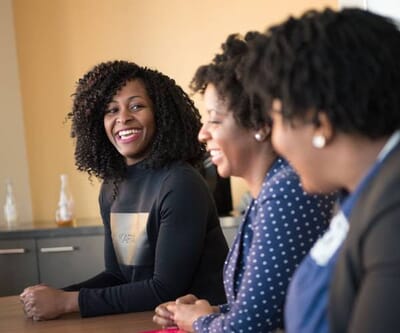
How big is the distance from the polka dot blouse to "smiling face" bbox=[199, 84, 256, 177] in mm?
126

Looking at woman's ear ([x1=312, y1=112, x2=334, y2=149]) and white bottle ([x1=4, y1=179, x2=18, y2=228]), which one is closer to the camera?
woman's ear ([x1=312, y1=112, x2=334, y2=149])

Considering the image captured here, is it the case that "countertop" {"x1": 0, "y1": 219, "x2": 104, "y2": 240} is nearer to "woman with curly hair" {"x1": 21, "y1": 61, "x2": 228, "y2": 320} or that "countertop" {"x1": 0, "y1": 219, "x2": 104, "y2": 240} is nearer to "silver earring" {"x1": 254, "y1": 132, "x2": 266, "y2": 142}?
"woman with curly hair" {"x1": 21, "y1": 61, "x2": 228, "y2": 320}

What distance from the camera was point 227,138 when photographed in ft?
4.05

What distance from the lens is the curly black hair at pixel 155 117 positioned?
71.7 inches

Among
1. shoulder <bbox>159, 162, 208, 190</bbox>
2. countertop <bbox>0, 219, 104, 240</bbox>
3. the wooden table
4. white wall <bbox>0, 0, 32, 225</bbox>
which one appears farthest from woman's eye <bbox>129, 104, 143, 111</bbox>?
white wall <bbox>0, 0, 32, 225</bbox>

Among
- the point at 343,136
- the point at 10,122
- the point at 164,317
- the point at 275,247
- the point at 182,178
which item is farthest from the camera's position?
the point at 10,122

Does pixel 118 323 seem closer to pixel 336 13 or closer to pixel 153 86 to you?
pixel 153 86

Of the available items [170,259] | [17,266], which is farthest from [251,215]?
[17,266]

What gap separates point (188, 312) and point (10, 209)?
2.36m

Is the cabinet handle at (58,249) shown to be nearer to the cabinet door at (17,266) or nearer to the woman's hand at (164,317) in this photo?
the cabinet door at (17,266)

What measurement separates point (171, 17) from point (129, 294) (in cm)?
235

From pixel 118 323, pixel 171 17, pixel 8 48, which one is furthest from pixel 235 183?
pixel 118 323

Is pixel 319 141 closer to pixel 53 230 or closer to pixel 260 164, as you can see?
pixel 260 164

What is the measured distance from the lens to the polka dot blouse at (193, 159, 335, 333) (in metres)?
1.07
